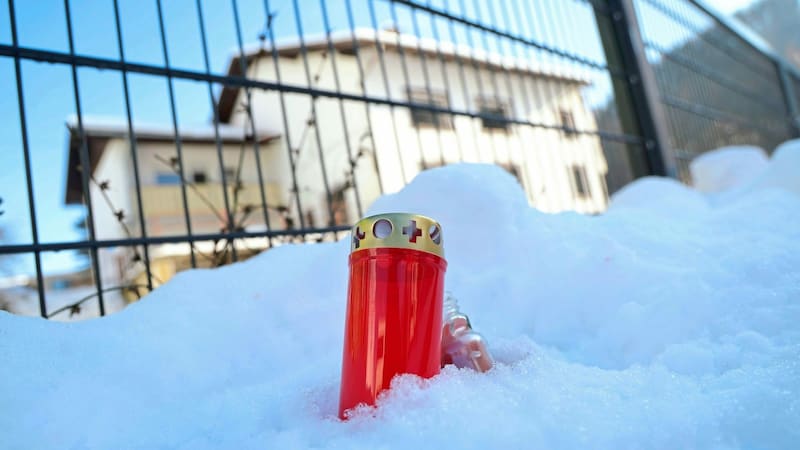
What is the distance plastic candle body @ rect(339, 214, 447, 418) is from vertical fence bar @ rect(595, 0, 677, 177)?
3282mm

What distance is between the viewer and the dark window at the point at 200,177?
9.67m

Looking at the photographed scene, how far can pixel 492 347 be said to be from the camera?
2.70 feet

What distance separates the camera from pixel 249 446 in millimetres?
586

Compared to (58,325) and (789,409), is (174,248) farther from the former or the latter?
(789,409)

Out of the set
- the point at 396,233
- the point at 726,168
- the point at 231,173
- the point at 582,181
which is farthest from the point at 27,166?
the point at 726,168

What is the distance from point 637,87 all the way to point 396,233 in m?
3.46

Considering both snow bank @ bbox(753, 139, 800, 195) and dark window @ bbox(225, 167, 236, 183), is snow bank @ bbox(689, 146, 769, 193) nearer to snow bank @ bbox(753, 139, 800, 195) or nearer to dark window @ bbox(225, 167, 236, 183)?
snow bank @ bbox(753, 139, 800, 195)

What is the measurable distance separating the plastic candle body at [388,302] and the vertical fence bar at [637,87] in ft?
10.8

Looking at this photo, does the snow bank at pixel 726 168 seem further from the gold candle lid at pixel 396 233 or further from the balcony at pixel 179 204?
the balcony at pixel 179 204

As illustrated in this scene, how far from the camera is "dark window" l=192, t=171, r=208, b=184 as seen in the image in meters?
9.67

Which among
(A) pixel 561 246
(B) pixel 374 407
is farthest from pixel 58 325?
(A) pixel 561 246

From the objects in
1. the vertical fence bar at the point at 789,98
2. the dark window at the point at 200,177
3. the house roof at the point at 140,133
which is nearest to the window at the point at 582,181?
the vertical fence bar at the point at 789,98

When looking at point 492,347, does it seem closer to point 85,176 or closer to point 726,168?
point 85,176

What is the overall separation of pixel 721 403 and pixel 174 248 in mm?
8491
